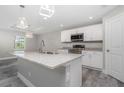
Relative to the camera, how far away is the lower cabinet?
128 inches

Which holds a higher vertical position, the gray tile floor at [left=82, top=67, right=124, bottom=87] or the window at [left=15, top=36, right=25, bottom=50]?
the window at [left=15, top=36, right=25, bottom=50]

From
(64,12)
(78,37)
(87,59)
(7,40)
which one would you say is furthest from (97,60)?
(7,40)

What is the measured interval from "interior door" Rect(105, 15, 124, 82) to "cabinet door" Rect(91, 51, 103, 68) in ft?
1.08

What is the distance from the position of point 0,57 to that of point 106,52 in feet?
24.7

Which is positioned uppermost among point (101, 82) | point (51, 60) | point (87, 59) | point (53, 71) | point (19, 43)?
point (19, 43)

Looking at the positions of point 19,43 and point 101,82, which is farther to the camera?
point 19,43

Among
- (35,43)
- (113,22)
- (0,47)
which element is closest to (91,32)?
(113,22)

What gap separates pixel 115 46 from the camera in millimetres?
2547

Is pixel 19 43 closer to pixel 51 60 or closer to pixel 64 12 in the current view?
pixel 64 12

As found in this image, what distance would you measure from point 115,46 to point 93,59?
1191 millimetres

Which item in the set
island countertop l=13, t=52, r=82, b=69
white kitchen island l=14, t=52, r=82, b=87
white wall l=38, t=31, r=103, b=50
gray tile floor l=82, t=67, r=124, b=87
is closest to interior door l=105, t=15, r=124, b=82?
Result: gray tile floor l=82, t=67, r=124, b=87

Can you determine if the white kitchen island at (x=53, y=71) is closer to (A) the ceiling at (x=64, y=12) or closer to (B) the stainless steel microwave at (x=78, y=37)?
(A) the ceiling at (x=64, y=12)

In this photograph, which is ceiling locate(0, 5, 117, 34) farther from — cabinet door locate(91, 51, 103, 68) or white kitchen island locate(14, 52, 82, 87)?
white kitchen island locate(14, 52, 82, 87)
